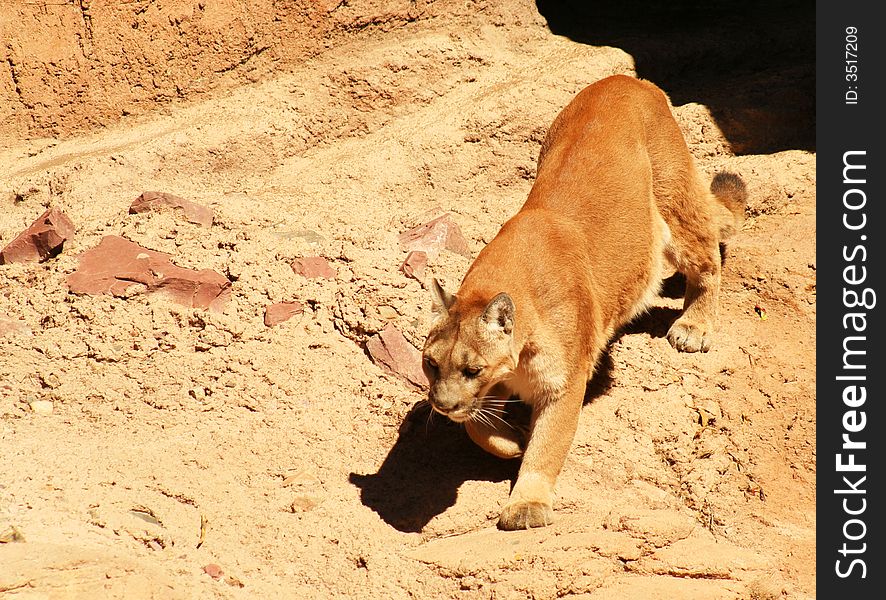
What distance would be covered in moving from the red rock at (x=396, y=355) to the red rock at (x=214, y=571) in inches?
74.8

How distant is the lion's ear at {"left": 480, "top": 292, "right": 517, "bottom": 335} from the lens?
486 centimetres

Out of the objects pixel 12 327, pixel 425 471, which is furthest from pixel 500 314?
pixel 12 327

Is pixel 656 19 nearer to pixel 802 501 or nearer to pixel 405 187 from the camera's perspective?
pixel 405 187

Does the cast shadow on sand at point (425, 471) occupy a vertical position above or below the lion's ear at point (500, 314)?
below

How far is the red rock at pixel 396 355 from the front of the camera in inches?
238

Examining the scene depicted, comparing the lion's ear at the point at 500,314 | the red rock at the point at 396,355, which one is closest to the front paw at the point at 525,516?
the lion's ear at the point at 500,314

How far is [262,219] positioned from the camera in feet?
23.5

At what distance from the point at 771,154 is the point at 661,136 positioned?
2110 millimetres

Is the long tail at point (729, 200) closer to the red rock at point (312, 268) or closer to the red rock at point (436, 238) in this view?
the red rock at point (436, 238)

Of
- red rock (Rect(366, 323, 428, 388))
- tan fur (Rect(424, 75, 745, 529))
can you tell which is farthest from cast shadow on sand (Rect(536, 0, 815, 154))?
red rock (Rect(366, 323, 428, 388))

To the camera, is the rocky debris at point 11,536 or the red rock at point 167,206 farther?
the red rock at point 167,206

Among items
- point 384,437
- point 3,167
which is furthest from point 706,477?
point 3,167

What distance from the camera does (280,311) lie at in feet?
20.7

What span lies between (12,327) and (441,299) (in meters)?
2.95
